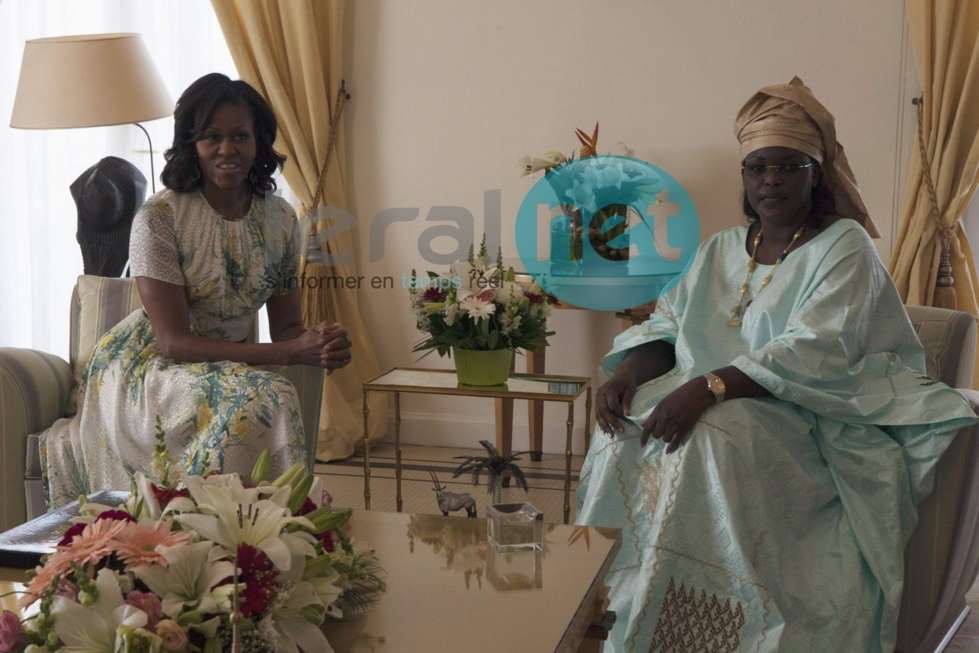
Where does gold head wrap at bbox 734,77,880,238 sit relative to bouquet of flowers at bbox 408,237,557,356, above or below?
above

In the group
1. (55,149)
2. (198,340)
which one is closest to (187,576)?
(198,340)

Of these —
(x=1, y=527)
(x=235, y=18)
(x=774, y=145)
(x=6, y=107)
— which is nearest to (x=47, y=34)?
(x=6, y=107)

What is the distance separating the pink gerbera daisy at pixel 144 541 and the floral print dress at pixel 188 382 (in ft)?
4.07

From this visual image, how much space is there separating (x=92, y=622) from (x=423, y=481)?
289cm

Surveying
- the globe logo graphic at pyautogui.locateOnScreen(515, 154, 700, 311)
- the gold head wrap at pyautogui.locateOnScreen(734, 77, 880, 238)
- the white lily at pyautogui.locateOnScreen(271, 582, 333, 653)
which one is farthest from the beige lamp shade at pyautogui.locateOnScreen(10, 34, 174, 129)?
the white lily at pyautogui.locateOnScreen(271, 582, 333, 653)

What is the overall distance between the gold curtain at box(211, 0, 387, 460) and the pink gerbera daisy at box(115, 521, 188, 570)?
122 inches

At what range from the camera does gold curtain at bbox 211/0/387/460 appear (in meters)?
4.41

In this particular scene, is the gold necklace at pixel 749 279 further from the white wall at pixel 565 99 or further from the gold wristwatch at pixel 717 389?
the white wall at pixel 565 99

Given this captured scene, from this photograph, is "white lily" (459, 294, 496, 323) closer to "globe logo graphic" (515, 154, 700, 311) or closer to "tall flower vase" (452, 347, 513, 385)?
"tall flower vase" (452, 347, 513, 385)

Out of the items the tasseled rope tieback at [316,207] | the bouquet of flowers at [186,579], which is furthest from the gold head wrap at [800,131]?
the tasseled rope tieback at [316,207]

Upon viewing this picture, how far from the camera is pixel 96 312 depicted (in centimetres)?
324

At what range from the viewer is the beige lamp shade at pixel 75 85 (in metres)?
3.57

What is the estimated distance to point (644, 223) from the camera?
4.25 m

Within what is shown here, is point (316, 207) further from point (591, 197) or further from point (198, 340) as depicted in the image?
point (198, 340)
